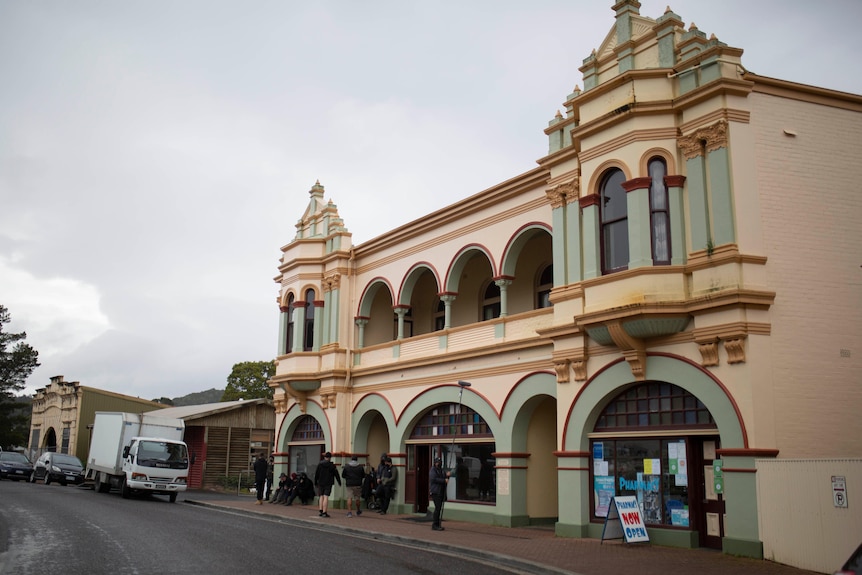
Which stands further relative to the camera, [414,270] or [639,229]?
[414,270]

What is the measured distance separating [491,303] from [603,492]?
8.42 metres

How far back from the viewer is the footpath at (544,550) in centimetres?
1235

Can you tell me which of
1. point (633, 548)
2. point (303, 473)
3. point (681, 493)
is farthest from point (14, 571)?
point (303, 473)

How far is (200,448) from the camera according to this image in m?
36.9

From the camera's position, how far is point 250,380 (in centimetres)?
6169

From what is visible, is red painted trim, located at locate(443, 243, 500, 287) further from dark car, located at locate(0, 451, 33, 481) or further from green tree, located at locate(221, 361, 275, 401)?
green tree, located at locate(221, 361, 275, 401)

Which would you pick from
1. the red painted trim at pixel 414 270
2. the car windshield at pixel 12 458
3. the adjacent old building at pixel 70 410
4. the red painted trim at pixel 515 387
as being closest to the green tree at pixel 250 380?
the adjacent old building at pixel 70 410

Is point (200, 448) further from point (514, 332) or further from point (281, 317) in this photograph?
point (514, 332)

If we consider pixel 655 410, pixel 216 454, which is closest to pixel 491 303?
pixel 655 410

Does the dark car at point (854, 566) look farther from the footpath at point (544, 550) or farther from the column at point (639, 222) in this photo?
the column at point (639, 222)

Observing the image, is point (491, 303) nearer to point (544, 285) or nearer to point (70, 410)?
point (544, 285)

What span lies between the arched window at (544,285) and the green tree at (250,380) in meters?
42.1

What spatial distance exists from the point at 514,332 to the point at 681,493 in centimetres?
631

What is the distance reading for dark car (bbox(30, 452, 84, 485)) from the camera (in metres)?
36.3
